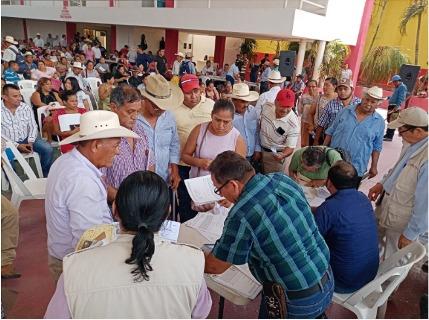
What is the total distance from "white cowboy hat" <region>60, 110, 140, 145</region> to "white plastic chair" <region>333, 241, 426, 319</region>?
154 centimetres

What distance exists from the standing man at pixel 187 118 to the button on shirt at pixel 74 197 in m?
1.39

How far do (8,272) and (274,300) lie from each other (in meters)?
1.96

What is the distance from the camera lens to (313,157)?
2490 millimetres

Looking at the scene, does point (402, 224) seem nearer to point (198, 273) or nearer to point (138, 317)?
point (198, 273)

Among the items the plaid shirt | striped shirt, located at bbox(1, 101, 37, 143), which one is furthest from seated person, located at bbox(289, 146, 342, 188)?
striped shirt, located at bbox(1, 101, 37, 143)

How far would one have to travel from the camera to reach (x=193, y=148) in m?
2.58

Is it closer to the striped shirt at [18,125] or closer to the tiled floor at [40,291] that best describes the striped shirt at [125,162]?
the tiled floor at [40,291]

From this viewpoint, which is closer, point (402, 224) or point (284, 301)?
point (284, 301)

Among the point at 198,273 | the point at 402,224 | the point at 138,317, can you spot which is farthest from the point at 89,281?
the point at 402,224

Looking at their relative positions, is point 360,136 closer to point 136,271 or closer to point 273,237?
point 273,237

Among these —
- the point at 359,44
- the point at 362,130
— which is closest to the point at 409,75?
the point at 359,44

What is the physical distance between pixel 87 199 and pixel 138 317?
1.99 ft

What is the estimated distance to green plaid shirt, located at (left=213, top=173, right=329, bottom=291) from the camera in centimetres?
133

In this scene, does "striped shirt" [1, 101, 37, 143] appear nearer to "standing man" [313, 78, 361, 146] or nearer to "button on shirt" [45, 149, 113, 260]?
Result: "button on shirt" [45, 149, 113, 260]
